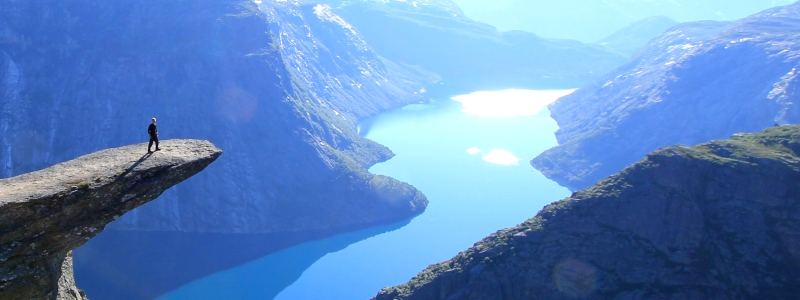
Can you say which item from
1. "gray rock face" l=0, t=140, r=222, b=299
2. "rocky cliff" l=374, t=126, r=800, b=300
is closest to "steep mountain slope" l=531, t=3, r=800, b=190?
"rocky cliff" l=374, t=126, r=800, b=300

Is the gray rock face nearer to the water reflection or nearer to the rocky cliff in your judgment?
the rocky cliff

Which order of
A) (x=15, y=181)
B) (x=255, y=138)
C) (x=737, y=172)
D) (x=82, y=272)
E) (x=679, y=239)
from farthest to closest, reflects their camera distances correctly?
(x=255, y=138) → (x=82, y=272) → (x=737, y=172) → (x=679, y=239) → (x=15, y=181)

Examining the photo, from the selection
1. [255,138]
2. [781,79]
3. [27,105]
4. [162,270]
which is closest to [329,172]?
[255,138]

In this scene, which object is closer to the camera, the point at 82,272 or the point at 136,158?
the point at 136,158

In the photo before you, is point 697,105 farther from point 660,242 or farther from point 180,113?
point 180,113

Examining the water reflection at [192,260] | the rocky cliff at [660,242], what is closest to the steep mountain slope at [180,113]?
the water reflection at [192,260]

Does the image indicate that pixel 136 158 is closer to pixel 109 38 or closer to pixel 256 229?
pixel 256 229
